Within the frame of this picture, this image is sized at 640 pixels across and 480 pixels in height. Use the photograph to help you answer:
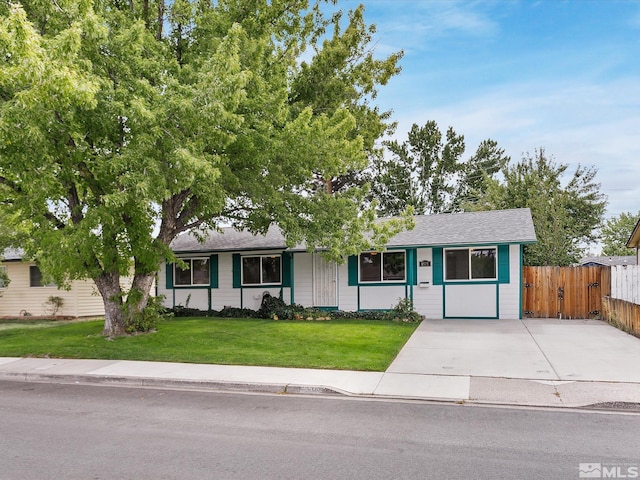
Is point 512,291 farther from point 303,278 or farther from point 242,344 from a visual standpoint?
point 242,344

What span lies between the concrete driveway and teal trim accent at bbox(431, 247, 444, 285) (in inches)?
94.1

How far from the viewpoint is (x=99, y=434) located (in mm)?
5652

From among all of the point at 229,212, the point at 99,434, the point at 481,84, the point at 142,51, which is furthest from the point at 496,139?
the point at 99,434

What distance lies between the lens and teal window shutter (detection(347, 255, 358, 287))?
18625mm

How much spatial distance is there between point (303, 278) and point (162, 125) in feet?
33.9

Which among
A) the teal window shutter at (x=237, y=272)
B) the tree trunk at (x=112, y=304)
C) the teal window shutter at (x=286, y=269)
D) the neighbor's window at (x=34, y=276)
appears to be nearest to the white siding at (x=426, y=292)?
the teal window shutter at (x=286, y=269)

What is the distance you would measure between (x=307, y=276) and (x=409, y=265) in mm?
4058

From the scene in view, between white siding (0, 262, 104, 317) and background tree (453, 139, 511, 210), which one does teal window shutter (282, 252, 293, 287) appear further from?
background tree (453, 139, 511, 210)

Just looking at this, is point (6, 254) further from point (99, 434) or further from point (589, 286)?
point (589, 286)

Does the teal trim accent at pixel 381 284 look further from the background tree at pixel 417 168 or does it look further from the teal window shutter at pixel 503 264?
the background tree at pixel 417 168

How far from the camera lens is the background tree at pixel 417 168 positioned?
133 ft

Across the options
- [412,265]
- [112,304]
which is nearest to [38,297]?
[112,304]

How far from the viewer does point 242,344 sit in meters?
11.9

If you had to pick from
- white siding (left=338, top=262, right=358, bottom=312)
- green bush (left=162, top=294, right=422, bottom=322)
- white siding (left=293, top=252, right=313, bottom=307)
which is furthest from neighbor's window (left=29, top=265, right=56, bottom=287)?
white siding (left=338, top=262, right=358, bottom=312)
